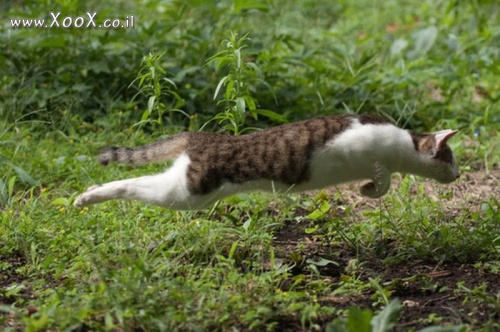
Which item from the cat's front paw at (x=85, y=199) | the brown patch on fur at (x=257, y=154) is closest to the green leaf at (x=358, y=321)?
the brown patch on fur at (x=257, y=154)

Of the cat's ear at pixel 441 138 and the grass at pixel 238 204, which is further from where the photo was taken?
the cat's ear at pixel 441 138

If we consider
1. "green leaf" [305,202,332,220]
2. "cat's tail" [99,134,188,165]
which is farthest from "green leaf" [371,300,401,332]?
"cat's tail" [99,134,188,165]

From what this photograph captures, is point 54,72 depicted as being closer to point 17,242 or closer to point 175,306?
point 17,242

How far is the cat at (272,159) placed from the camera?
497 cm

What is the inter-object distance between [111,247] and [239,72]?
4.55ft

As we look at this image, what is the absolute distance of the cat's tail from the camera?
517cm

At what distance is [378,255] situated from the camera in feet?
16.9

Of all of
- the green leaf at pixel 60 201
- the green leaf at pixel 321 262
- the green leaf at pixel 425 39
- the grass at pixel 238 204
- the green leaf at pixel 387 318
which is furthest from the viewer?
the green leaf at pixel 425 39

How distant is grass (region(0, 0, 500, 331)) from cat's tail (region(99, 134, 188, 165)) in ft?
0.88

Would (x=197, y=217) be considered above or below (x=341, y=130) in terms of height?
below

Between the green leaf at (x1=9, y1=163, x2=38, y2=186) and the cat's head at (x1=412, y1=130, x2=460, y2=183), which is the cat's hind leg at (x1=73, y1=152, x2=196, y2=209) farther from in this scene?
the cat's head at (x1=412, y1=130, x2=460, y2=183)

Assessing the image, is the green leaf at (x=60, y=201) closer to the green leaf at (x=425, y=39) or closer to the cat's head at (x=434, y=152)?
the cat's head at (x=434, y=152)

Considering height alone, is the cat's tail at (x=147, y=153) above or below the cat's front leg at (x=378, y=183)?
above

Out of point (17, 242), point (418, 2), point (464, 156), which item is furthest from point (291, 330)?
point (418, 2)
